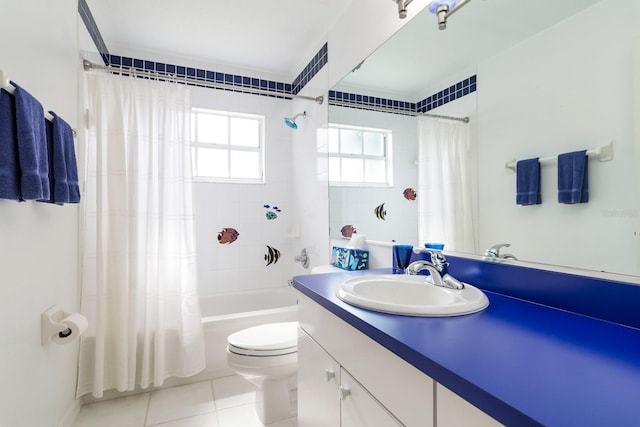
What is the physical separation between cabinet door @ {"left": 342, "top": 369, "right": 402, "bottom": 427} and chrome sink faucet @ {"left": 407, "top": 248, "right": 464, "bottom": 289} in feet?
1.41

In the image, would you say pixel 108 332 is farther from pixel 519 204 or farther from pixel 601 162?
pixel 601 162

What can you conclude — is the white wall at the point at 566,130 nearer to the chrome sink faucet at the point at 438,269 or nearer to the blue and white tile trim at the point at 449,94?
the blue and white tile trim at the point at 449,94

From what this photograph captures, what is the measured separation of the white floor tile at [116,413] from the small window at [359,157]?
1842mm

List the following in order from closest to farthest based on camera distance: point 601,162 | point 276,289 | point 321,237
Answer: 1. point 601,162
2. point 321,237
3. point 276,289

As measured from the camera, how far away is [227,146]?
2836 millimetres

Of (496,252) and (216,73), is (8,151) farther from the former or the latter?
(216,73)

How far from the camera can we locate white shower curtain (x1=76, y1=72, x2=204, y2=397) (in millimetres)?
1824

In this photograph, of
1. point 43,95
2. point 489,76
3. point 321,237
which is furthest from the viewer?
point 321,237

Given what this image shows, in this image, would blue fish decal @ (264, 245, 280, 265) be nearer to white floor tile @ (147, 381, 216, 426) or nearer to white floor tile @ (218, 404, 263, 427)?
white floor tile @ (147, 381, 216, 426)

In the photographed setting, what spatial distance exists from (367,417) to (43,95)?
5.65ft

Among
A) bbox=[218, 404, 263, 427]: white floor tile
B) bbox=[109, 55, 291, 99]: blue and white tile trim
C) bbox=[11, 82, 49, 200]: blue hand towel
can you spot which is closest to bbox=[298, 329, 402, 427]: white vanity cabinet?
bbox=[218, 404, 263, 427]: white floor tile

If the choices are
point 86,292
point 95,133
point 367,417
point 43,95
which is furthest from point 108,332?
point 367,417

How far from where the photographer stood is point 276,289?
2896 mm

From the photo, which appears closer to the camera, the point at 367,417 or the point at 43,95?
the point at 367,417
